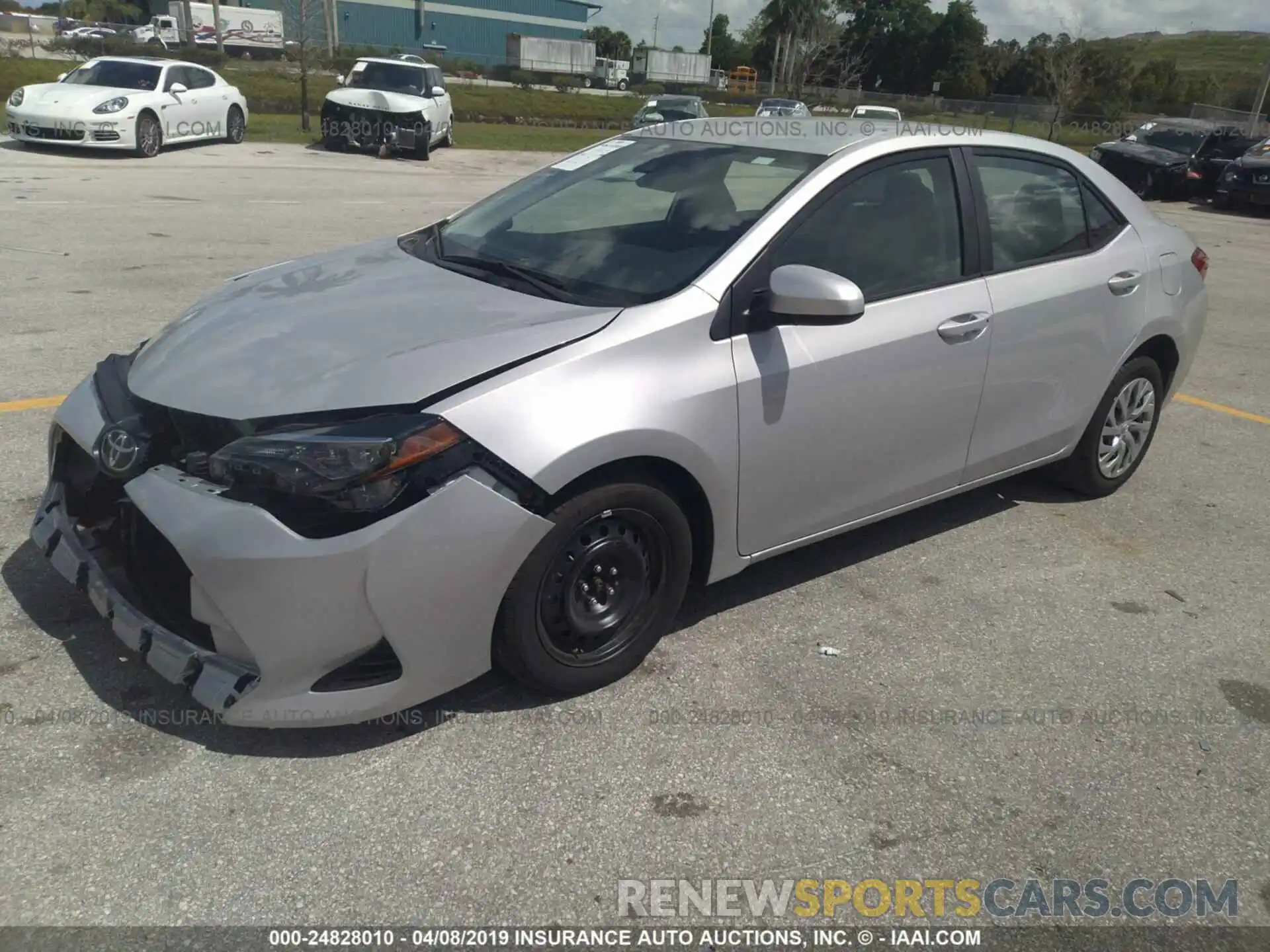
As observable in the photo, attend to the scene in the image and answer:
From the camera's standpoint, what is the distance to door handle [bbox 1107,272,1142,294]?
4523mm

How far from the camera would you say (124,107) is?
1642 centimetres

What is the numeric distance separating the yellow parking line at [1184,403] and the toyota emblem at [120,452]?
263 cm

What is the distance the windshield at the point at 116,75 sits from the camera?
17.1 metres

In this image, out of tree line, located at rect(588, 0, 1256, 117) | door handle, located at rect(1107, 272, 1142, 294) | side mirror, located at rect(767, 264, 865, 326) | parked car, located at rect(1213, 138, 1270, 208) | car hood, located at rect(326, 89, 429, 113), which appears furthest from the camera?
tree line, located at rect(588, 0, 1256, 117)

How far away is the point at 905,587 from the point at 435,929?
2401 millimetres

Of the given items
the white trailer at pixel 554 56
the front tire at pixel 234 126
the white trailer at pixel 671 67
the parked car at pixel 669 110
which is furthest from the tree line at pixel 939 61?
the front tire at pixel 234 126

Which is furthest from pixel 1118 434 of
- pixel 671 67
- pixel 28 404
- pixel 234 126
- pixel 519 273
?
pixel 671 67

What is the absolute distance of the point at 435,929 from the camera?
231cm

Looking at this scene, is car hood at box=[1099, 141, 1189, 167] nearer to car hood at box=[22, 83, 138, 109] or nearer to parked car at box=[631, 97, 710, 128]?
parked car at box=[631, 97, 710, 128]

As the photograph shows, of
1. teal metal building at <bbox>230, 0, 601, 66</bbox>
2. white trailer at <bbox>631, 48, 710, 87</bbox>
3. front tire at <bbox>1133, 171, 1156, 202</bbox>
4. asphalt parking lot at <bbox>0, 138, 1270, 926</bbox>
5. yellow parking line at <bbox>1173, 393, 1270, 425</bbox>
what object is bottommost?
asphalt parking lot at <bbox>0, 138, 1270, 926</bbox>

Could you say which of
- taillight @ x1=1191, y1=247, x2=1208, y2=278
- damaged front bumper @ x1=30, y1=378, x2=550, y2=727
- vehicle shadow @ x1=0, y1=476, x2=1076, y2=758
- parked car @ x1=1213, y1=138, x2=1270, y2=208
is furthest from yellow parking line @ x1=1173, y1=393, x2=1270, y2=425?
parked car @ x1=1213, y1=138, x2=1270, y2=208

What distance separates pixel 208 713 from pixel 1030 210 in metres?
3.67

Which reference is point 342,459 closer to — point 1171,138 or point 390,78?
point 390,78

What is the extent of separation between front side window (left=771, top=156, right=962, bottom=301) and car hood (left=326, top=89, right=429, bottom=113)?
18334 millimetres
